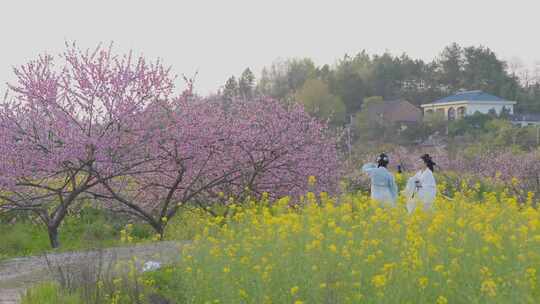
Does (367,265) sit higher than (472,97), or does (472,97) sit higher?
(472,97)

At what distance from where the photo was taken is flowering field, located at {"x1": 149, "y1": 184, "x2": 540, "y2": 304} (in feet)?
22.9

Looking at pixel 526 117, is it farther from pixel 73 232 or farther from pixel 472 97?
pixel 73 232

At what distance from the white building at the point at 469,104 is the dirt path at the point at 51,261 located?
53778mm

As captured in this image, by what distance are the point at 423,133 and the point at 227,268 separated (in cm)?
4543

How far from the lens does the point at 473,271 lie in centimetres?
747

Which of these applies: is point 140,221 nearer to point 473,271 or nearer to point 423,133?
point 473,271

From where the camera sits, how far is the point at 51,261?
1071 centimetres

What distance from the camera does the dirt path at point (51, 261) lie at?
903 cm

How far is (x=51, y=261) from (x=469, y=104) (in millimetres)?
56714

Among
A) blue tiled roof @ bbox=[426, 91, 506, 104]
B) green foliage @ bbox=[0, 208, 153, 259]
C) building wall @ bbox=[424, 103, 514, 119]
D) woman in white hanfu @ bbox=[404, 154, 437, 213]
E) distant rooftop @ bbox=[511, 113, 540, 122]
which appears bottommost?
green foliage @ bbox=[0, 208, 153, 259]

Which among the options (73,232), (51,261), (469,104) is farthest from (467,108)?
(51,261)

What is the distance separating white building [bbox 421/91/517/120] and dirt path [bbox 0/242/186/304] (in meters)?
53.8

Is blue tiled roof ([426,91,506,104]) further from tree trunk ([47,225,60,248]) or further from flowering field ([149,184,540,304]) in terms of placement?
flowering field ([149,184,540,304])

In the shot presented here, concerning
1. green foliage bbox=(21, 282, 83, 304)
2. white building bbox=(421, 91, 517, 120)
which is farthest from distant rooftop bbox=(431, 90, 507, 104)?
green foliage bbox=(21, 282, 83, 304)
